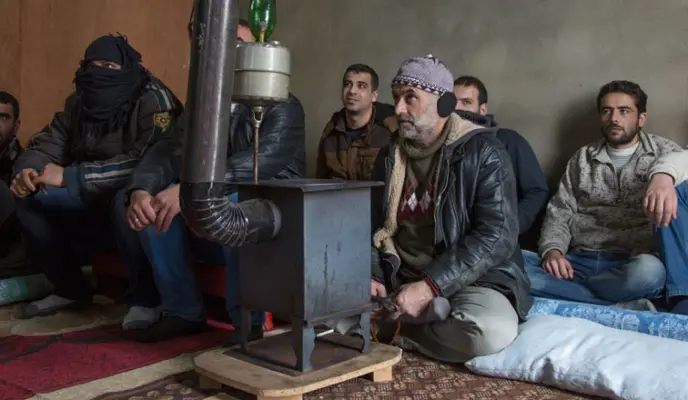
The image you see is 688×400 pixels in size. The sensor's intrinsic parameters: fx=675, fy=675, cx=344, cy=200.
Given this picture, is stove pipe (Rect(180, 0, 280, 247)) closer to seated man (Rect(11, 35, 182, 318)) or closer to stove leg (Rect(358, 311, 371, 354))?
stove leg (Rect(358, 311, 371, 354))

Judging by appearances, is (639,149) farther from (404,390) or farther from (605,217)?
(404,390)

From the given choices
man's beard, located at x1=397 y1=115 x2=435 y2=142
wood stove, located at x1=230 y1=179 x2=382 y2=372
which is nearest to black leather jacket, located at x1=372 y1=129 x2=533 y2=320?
man's beard, located at x1=397 y1=115 x2=435 y2=142

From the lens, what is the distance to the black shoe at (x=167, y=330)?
7.81ft

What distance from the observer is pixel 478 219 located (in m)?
2.26

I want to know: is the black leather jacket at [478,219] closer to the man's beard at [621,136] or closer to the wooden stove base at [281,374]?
the wooden stove base at [281,374]

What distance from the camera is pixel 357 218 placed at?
195 cm

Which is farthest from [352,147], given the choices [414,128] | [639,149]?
[639,149]

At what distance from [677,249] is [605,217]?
14.9 inches

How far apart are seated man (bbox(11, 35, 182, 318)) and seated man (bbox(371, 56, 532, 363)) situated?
109 cm

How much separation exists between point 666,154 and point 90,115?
2392 millimetres

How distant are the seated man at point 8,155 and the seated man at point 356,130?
1.63 metres

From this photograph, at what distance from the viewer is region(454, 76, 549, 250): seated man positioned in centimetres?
307

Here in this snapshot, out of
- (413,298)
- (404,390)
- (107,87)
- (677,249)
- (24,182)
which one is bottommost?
(404,390)

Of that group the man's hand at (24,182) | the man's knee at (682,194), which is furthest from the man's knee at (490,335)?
the man's hand at (24,182)
